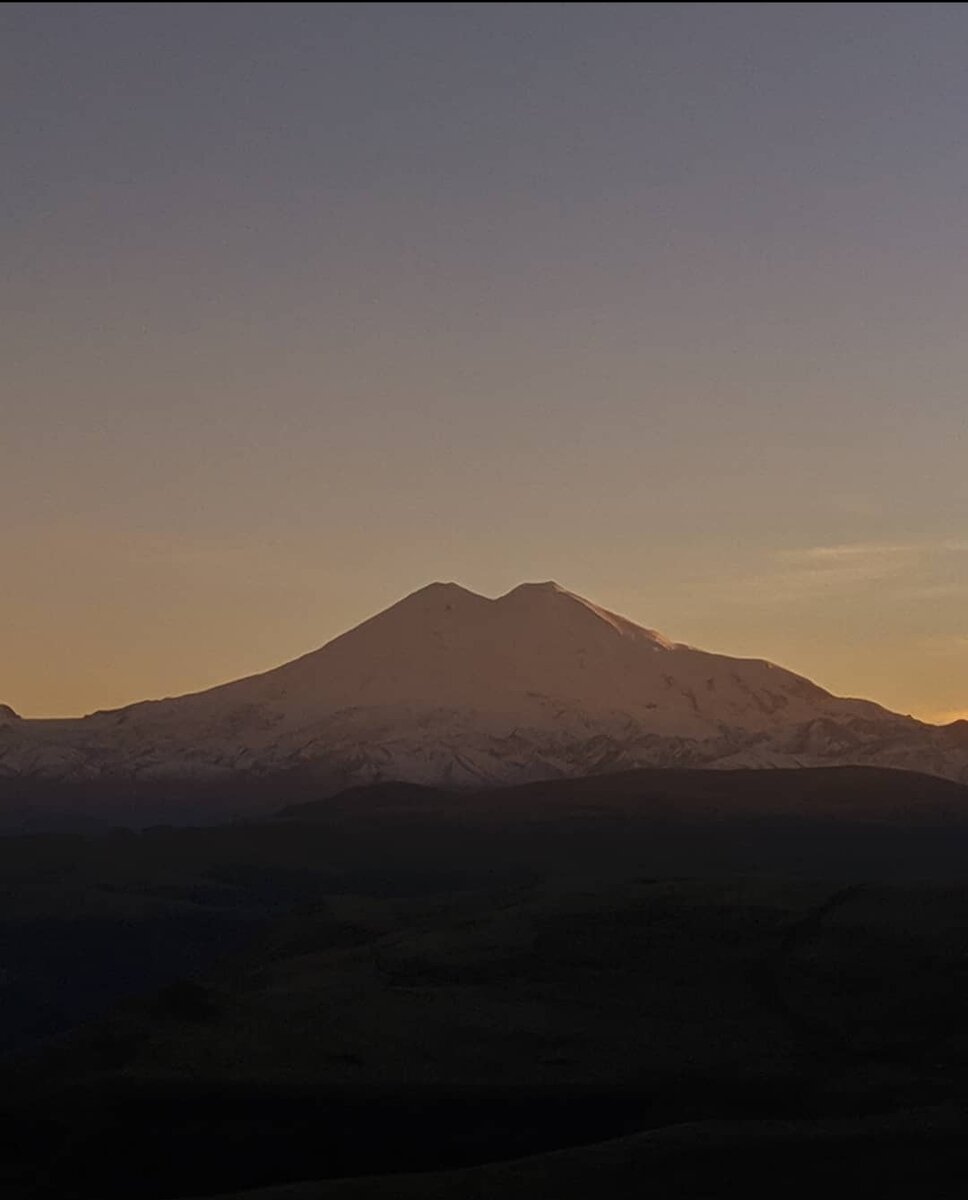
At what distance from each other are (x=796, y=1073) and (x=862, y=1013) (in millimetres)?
10291

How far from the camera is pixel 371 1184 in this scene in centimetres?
5372

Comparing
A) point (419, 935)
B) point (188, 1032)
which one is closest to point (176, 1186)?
point (188, 1032)

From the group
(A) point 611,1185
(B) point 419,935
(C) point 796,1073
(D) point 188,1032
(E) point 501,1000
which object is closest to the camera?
(A) point 611,1185

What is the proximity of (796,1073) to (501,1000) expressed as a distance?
67.0 feet

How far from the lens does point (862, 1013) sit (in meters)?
87.1

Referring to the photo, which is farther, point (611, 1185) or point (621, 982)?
point (621, 982)

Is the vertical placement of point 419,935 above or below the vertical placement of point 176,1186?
above

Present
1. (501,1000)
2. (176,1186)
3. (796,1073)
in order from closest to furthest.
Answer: (176,1186), (796,1073), (501,1000)

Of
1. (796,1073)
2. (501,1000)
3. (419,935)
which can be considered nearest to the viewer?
(796,1073)

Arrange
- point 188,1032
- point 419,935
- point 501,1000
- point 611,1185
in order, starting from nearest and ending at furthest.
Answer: point 611,1185 → point 188,1032 → point 501,1000 → point 419,935

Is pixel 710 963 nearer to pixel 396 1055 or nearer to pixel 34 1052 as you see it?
pixel 396 1055

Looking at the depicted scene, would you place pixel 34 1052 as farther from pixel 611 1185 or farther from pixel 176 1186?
pixel 611 1185

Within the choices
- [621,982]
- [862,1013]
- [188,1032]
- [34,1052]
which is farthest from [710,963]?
[34,1052]

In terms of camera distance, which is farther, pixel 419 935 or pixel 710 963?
pixel 419 935
